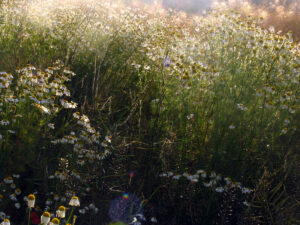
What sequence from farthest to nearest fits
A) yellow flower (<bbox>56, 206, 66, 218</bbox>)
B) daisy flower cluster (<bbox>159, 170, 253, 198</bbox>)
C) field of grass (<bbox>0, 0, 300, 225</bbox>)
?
daisy flower cluster (<bbox>159, 170, 253, 198</bbox>) → field of grass (<bbox>0, 0, 300, 225</bbox>) → yellow flower (<bbox>56, 206, 66, 218</bbox>)

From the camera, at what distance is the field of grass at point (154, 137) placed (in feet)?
6.92

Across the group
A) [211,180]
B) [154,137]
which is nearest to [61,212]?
[211,180]

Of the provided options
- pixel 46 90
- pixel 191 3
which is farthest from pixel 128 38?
pixel 191 3

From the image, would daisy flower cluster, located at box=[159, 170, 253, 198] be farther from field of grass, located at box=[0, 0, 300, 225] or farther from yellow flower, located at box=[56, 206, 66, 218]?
yellow flower, located at box=[56, 206, 66, 218]

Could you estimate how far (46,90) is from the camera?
2.36 m

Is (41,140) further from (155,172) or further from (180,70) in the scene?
(180,70)

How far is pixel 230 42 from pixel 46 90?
7.28 feet

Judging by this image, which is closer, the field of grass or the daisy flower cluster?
the field of grass

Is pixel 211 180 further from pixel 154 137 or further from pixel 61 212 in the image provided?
pixel 61 212

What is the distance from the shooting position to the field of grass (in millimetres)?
2109

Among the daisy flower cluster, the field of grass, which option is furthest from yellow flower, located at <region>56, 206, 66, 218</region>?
the daisy flower cluster

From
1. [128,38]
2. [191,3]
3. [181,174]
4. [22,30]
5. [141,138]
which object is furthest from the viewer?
[191,3]

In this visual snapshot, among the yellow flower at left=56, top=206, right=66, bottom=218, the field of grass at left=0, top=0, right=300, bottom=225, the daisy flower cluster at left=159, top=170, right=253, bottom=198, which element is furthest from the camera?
the daisy flower cluster at left=159, top=170, right=253, bottom=198

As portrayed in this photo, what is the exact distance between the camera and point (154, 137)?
271 centimetres
